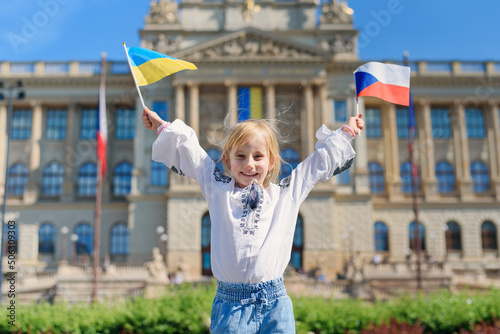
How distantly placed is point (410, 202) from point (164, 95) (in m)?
21.7

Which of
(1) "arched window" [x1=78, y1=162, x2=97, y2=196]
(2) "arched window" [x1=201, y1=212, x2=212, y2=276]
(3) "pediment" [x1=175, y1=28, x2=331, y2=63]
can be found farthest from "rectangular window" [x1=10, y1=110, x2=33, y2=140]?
(2) "arched window" [x1=201, y1=212, x2=212, y2=276]

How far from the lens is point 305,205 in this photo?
124ft

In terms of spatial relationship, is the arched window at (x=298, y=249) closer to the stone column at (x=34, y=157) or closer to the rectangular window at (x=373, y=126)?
the rectangular window at (x=373, y=126)

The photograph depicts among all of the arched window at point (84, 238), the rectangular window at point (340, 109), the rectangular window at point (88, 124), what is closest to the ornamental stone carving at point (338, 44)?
the rectangular window at point (340, 109)

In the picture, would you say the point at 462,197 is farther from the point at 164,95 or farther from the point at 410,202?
the point at 164,95

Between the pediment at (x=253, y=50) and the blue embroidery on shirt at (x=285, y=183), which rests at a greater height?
the pediment at (x=253, y=50)

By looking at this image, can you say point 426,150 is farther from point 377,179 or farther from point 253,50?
point 253,50

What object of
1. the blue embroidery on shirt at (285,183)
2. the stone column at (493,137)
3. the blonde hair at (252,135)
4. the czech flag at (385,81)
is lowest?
the blue embroidery on shirt at (285,183)

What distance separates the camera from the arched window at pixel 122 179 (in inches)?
1731

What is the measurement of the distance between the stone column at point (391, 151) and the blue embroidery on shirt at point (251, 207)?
40286mm

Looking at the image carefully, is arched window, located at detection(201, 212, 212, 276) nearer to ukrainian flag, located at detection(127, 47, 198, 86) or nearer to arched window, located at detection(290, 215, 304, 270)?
arched window, located at detection(290, 215, 304, 270)

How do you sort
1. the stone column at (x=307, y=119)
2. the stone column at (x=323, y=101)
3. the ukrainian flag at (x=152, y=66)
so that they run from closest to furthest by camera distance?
the ukrainian flag at (x=152, y=66)
the stone column at (x=307, y=119)
the stone column at (x=323, y=101)

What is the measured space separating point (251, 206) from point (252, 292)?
627mm

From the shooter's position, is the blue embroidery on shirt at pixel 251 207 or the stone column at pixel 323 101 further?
the stone column at pixel 323 101
